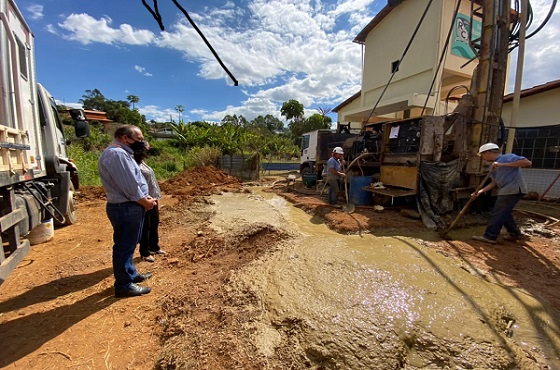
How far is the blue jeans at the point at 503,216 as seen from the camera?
438 cm

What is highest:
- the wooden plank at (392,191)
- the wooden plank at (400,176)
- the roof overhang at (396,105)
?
the roof overhang at (396,105)

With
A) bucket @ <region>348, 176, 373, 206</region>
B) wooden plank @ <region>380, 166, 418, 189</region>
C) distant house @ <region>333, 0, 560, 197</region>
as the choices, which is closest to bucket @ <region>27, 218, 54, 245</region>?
bucket @ <region>348, 176, 373, 206</region>

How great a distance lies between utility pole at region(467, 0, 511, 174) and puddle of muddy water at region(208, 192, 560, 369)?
13.6 ft

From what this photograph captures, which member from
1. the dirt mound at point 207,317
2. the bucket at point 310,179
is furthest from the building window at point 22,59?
the bucket at point 310,179

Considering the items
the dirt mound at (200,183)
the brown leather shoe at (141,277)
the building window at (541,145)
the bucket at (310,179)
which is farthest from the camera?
the bucket at (310,179)

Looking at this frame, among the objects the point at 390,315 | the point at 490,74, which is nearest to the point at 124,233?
the point at 390,315

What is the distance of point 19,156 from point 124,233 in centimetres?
161

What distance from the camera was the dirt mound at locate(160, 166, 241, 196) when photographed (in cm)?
1056

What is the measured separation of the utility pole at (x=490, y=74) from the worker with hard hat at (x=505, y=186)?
138 centimetres

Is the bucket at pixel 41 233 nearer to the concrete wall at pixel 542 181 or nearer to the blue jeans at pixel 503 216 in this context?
the blue jeans at pixel 503 216

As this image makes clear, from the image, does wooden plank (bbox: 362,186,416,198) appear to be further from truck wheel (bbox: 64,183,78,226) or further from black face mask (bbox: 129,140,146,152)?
truck wheel (bbox: 64,183,78,226)

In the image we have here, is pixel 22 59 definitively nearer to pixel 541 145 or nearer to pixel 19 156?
pixel 19 156

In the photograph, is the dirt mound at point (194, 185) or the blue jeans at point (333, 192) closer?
the blue jeans at point (333, 192)

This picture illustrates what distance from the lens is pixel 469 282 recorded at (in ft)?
8.86
